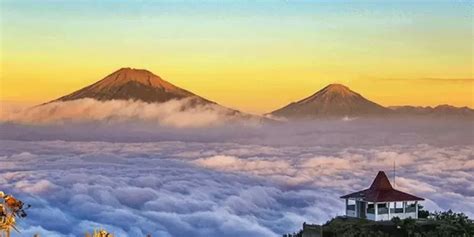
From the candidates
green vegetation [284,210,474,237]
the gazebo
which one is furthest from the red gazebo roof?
green vegetation [284,210,474,237]

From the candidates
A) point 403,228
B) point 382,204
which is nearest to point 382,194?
point 382,204

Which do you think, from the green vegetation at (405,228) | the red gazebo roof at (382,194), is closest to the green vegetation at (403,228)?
the green vegetation at (405,228)

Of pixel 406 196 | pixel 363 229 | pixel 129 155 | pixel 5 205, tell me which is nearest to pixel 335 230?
pixel 363 229

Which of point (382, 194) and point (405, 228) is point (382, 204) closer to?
point (382, 194)

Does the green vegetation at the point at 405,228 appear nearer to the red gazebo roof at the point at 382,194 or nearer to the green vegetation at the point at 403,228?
the green vegetation at the point at 403,228

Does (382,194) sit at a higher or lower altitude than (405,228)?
higher

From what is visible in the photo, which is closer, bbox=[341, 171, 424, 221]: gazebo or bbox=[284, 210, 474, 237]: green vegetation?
bbox=[284, 210, 474, 237]: green vegetation

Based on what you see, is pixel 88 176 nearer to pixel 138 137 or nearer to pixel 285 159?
pixel 138 137

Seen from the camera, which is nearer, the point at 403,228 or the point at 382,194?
the point at 403,228

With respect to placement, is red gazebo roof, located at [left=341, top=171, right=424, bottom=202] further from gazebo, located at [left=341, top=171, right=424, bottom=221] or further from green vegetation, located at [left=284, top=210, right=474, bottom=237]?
green vegetation, located at [left=284, top=210, right=474, bottom=237]
